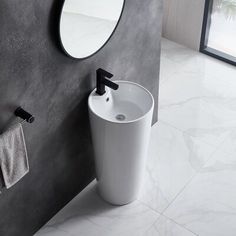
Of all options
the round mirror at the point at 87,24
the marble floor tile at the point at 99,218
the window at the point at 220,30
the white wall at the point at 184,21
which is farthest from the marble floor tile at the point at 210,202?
the white wall at the point at 184,21

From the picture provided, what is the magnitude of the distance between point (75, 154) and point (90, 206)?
0.36 meters

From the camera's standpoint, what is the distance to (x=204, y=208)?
8.40ft

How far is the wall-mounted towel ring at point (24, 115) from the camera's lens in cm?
185

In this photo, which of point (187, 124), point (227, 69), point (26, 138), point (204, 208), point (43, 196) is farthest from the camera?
point (227, 69)

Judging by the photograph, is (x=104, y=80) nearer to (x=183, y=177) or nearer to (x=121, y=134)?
(x=121, y=134)

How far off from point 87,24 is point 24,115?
506 millimetres

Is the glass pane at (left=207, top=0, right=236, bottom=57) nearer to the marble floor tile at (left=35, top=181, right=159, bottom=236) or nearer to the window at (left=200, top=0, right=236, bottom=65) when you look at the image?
the window at (left=200, top=0, right=236, bottom=65)

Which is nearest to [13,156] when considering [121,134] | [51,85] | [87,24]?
[51,85]

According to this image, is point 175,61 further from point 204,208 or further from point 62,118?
point 62,118

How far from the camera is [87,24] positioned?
6.52 ft

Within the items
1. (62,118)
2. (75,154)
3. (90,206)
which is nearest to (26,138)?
(62,118)

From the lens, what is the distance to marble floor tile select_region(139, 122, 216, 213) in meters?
2.64

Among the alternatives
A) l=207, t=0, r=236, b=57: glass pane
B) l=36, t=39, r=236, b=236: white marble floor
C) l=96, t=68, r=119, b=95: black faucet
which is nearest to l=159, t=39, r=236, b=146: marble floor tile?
l=36, t=39, r=236, b=236: white marble floor

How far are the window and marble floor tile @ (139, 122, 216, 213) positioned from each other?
3.48ft
